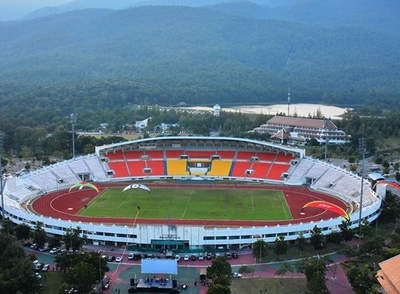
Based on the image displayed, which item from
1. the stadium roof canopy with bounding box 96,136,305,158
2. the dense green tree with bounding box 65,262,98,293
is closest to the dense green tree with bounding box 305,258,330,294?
the dense green tree with bounding box 65,262,98,293

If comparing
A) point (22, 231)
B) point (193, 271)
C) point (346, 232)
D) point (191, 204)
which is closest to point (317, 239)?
point (346, 232)

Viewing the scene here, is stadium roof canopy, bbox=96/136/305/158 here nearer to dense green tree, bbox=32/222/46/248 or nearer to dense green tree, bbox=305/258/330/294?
dense green tree, bbox=32/222/46/248

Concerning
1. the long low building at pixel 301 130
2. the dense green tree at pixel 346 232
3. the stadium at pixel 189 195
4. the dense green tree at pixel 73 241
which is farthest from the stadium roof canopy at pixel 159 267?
the long low building at pixel 301 130

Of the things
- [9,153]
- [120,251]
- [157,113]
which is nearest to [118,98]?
[157,113]

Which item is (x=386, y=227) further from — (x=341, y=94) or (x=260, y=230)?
(x=341, y=94)

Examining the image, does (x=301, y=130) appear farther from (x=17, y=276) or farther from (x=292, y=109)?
(x=17, y=276)
